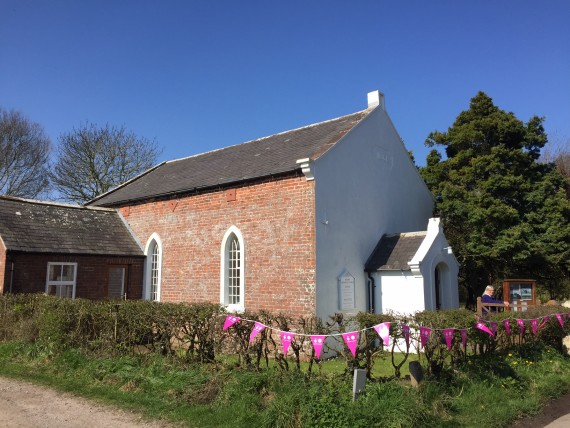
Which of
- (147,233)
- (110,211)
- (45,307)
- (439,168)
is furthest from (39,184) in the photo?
(439,168)

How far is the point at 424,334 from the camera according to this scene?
7.93 m

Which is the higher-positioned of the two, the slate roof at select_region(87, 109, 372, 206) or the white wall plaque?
the slate roof at select_region(87, 109, 372, 206)

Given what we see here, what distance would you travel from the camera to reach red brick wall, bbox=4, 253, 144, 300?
1513cm

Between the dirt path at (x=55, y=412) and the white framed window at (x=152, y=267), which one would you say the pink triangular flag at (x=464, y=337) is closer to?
the dirt path at (x=55, y=412)

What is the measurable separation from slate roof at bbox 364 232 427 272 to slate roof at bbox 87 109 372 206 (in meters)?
4.29

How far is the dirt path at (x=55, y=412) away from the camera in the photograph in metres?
6.74

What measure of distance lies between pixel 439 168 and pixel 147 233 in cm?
1387

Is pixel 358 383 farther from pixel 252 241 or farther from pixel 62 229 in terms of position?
pixel 62 229

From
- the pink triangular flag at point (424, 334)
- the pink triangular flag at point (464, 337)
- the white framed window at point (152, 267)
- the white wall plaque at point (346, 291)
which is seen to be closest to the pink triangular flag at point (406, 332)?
the pink triangular flag at point (424, 334)

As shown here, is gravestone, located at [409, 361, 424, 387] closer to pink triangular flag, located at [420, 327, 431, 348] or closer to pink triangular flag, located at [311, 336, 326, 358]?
pink triangular flag, located at [420, 327, 431, 348]

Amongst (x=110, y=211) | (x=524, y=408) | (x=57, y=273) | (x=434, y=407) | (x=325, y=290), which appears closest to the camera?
(x=434, y=407)

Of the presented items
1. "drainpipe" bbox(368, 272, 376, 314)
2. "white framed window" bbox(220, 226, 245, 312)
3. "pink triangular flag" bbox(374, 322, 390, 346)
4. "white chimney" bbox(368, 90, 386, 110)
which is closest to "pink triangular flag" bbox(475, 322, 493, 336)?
"pink triangular flag" bbox(374, 322, 390, 346)

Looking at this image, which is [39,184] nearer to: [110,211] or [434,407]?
[110,211]

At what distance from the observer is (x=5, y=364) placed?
33.7 ft
